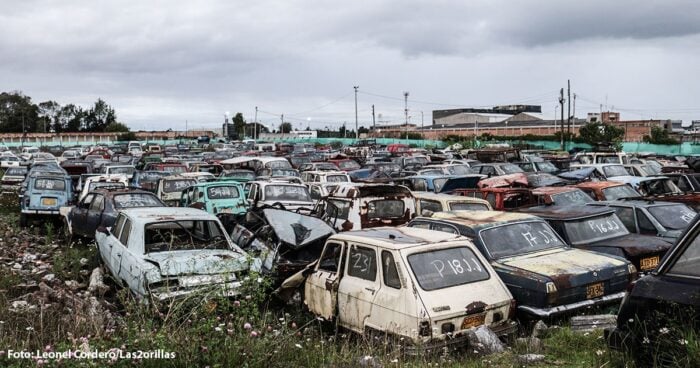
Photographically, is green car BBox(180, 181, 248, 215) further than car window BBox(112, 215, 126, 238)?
Yes

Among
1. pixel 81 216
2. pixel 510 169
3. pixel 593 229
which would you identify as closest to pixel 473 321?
pixel 593 229

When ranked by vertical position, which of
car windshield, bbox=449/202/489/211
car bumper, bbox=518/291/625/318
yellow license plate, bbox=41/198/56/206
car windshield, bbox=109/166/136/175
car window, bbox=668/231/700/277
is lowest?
car bumper, bbox=518/291/625/318

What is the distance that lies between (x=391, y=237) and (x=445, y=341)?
155 centimetres

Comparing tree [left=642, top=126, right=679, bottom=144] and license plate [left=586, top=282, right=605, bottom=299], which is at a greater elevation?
tree [left=642, top=126, right=679, bottom=144]

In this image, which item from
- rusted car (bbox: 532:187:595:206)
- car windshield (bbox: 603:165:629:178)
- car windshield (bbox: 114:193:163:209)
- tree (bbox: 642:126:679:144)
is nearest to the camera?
rusted car (bbox: 532:187:595:206)

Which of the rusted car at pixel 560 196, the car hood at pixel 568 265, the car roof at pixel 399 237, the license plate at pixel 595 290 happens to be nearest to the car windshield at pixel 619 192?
the rusted car at pixel 560 196

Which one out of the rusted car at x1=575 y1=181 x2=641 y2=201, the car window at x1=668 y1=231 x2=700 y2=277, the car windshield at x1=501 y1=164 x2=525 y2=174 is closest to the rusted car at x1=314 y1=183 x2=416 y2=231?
the rusted car at x1=575 y1=181 x2=641 y2=201

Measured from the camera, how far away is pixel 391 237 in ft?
24.9

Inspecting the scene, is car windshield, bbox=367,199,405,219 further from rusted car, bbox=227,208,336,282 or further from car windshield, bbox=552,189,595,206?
car windshield, bbox=552,189,595,206

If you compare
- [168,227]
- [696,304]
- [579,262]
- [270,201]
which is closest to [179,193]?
[270,201]

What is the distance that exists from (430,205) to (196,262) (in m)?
5.71

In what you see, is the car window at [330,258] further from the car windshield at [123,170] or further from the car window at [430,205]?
the car windshield at [123,170]

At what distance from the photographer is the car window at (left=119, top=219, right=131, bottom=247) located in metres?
10.0

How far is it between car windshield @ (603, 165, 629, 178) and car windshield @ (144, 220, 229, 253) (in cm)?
1605
